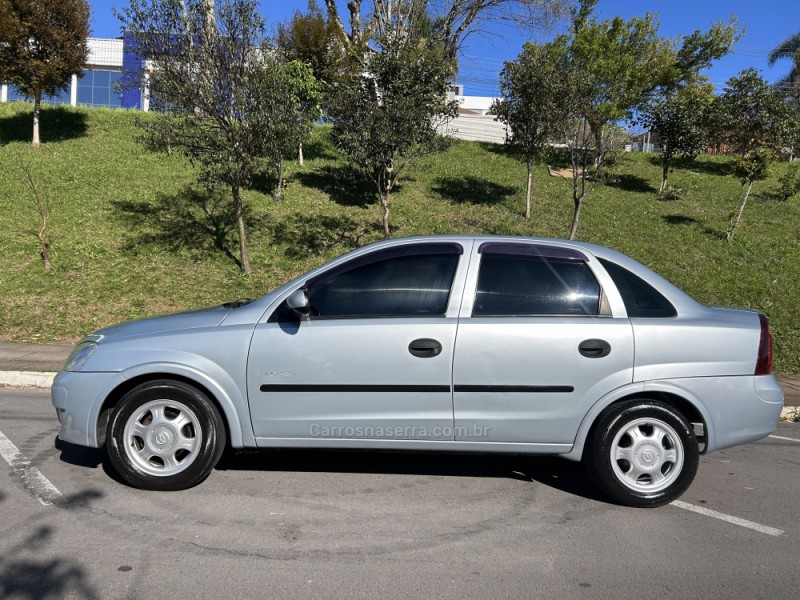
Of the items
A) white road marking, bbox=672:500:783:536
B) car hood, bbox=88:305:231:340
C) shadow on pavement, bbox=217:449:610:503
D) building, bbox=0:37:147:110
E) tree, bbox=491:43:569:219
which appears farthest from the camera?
building, bbox=0:37:147:110

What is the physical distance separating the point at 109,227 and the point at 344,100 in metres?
5.89

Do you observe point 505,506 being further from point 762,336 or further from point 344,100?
point 344,100

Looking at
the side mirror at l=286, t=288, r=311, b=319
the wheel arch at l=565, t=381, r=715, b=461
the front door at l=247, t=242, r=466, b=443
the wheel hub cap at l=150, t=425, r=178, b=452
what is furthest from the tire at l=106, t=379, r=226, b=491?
the wheel arch at l=565, t=381, r=715, b=461

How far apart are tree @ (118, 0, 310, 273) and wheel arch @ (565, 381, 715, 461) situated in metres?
8.90

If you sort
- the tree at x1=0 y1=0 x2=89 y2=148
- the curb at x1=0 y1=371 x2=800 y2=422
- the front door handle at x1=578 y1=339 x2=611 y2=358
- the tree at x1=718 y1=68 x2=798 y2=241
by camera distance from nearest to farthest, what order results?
the front door handle at x1=578 y1=339 x2=611 y2=358, the curb at x1=0 y1=371 x2=800 y2=422, the tree at x1=718 y1=68 x2=798 y2=241, the tree at x1=0 y1=0 x2=89 y2=148

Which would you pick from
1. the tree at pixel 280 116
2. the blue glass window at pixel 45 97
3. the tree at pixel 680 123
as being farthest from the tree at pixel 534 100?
the blue glass window at pixel 45 97

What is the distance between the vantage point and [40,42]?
17219mm

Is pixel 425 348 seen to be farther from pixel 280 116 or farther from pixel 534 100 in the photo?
pixel 534 100

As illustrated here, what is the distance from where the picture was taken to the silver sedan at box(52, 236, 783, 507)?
4.23m

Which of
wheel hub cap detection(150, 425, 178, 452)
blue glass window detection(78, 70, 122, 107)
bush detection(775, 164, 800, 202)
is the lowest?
wheel hub cap detection(150, 425, 178, 452)

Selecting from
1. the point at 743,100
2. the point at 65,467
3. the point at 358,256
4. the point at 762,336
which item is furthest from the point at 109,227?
the point at 743,100

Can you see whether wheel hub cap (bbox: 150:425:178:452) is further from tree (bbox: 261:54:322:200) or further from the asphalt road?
tree (bbox: 261:54:322:200)

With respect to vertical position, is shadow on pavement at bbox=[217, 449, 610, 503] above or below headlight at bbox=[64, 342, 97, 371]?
below

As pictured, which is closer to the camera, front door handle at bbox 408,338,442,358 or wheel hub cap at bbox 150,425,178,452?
front door handle at bbox 408,338,442,358
